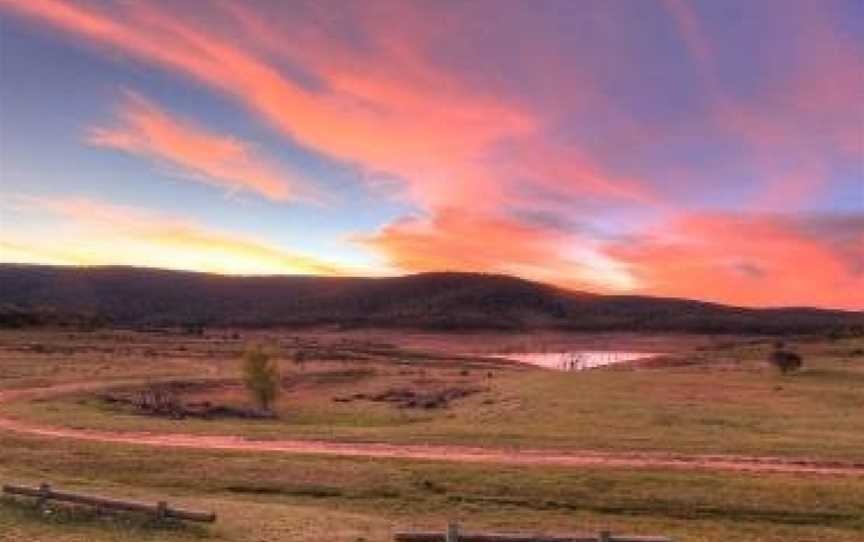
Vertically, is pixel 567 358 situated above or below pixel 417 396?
above

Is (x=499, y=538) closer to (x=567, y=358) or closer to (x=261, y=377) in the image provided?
(x=261, y=377)

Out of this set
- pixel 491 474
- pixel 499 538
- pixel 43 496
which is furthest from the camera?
pixel 491 474

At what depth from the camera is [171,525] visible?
35.9 metres

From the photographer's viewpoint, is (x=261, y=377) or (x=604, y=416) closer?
(x=604, y=416)

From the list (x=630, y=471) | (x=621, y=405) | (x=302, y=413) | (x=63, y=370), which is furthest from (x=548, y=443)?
(x=63, y=370)

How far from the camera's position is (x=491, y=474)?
44.1 meters

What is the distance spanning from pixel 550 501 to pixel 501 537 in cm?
901

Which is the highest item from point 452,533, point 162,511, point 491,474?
point 491,474

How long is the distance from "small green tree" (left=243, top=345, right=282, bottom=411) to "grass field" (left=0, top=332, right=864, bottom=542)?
1.89 metres

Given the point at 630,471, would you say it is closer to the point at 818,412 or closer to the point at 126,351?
the point at 818,412

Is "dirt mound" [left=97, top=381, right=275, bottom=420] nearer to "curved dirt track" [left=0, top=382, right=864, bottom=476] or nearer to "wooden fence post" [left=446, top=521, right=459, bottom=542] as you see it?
"curved dirt track" [left=0, top=382, right=864, bottom=476]

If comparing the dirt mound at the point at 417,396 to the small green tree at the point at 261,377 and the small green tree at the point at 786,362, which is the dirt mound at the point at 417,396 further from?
the small green tree at the point at 786,362

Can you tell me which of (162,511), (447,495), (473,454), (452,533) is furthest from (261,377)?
(452,533)

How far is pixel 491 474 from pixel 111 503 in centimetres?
1554
